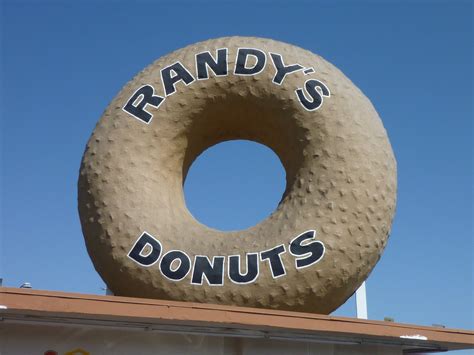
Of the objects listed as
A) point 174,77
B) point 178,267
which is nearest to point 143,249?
point 178,267

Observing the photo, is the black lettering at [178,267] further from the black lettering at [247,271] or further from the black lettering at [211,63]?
the black lettering at [211,63]

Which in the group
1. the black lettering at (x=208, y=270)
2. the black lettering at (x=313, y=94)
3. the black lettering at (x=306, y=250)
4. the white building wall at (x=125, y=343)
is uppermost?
the black lettering at (x=313, y=94)

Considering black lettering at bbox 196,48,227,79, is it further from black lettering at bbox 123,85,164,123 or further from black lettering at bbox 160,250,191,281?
black lettering at bbox 160,250,191,281

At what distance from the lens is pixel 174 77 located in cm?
812

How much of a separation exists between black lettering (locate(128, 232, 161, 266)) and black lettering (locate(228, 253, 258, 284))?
0.85m

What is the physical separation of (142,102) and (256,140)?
1659 mm

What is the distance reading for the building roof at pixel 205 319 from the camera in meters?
4.74

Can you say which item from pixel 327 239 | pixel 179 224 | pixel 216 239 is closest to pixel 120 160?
pixel 179 224

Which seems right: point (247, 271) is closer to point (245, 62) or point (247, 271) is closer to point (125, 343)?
point (125, 343)

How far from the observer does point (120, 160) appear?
7.66 metres

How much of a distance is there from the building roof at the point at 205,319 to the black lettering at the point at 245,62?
347 cm

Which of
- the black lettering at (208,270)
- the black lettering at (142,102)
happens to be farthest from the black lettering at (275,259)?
the black lettering at (142,102)

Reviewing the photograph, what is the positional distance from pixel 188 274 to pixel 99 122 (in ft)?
8.10

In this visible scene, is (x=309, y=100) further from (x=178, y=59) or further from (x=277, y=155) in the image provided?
(x=178, y=59)
